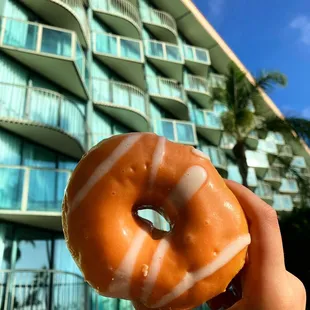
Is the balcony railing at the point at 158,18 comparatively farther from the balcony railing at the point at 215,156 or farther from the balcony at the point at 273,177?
the balcony at the point at 273,177

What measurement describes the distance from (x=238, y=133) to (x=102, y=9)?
8859 millimetres

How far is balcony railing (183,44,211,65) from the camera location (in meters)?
25.4

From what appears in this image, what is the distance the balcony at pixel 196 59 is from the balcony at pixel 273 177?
10.5 m

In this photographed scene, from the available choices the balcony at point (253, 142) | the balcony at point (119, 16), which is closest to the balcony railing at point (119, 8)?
the balcony at point (119, 16)

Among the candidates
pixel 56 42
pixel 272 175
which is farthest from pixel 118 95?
pixel 272 175

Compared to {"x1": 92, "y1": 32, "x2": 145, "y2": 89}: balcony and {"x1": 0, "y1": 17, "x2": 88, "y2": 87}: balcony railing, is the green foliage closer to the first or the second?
{"x1": 92, "y1": 32, "x2": 145, "y2": 89}: balcony

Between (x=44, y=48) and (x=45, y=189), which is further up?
(x=44, y=48)

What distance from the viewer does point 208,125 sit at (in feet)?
76.7

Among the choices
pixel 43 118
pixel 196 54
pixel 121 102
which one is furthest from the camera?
pixel 196 54

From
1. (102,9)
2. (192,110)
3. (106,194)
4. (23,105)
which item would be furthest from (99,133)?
(106,194)

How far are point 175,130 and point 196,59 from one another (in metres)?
8.75

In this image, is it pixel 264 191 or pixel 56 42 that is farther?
pixel 264 191

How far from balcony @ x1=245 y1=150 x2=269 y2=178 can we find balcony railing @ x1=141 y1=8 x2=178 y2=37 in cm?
1129

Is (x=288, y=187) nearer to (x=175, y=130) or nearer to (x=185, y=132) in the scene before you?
(x=185, y=132)
